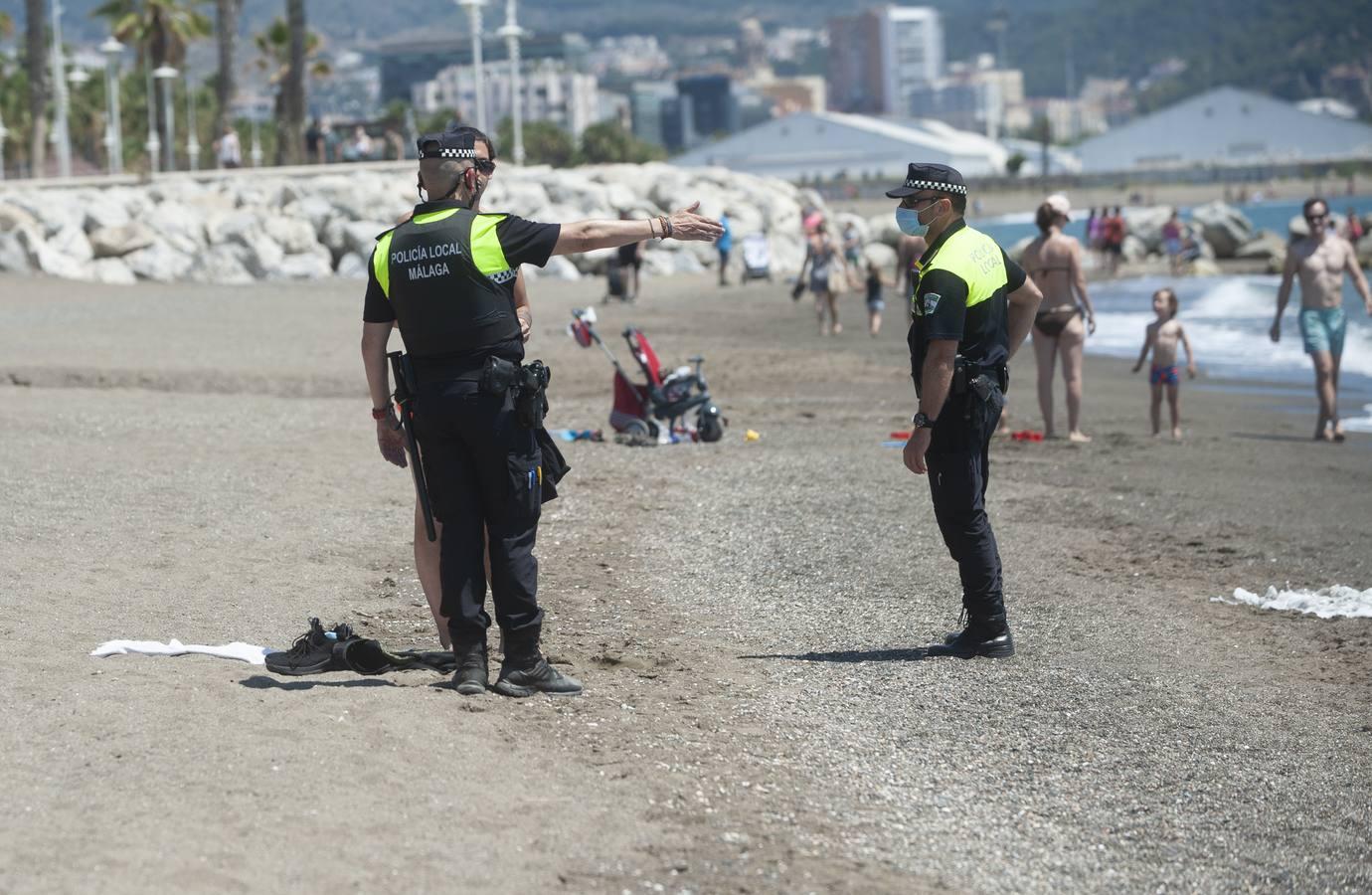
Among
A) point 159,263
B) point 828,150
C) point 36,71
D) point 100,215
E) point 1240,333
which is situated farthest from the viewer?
point 828,150

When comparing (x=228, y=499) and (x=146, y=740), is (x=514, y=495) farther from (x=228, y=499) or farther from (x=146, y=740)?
(x=228, y=499)

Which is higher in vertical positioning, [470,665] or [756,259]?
[756,259]

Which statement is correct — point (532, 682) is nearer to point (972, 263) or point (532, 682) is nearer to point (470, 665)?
point (470, 665)

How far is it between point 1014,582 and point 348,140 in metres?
43.2

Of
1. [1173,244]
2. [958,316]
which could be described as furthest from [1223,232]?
[958,316]

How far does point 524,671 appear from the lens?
592 centimetres

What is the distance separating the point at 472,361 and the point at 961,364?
1.93m

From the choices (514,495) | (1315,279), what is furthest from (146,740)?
→ (1315,279)

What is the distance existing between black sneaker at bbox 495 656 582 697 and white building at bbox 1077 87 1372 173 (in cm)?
14261

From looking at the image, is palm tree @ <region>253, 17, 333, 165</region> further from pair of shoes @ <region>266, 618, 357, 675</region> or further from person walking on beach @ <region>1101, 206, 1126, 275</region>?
pair of shoes @ <region>266, 618, 357, 675</region>

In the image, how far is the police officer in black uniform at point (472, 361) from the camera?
220 inches

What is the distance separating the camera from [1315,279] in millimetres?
12750

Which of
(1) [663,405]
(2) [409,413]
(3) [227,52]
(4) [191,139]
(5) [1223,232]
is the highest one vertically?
(3) [227,52]

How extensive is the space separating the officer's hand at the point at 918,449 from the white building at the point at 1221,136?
465 feet
